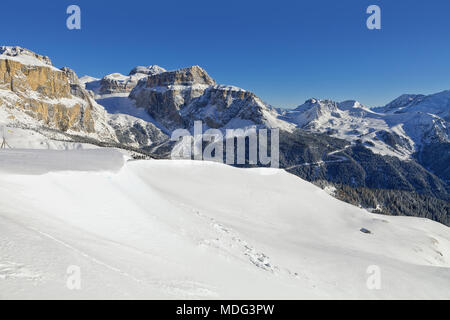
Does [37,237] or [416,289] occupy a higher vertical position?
[37,237]

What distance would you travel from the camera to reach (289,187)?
3591cm

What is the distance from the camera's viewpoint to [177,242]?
1285 cm

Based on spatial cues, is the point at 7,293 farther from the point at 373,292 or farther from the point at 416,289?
the point at 416,289

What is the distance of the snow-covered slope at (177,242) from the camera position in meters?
6.67

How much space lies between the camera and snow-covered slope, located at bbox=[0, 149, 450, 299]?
667cm

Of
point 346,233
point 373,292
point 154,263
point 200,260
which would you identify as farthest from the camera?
point 346,233

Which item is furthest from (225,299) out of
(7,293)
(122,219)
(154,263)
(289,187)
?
(289,187)

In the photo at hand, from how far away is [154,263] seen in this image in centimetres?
880
